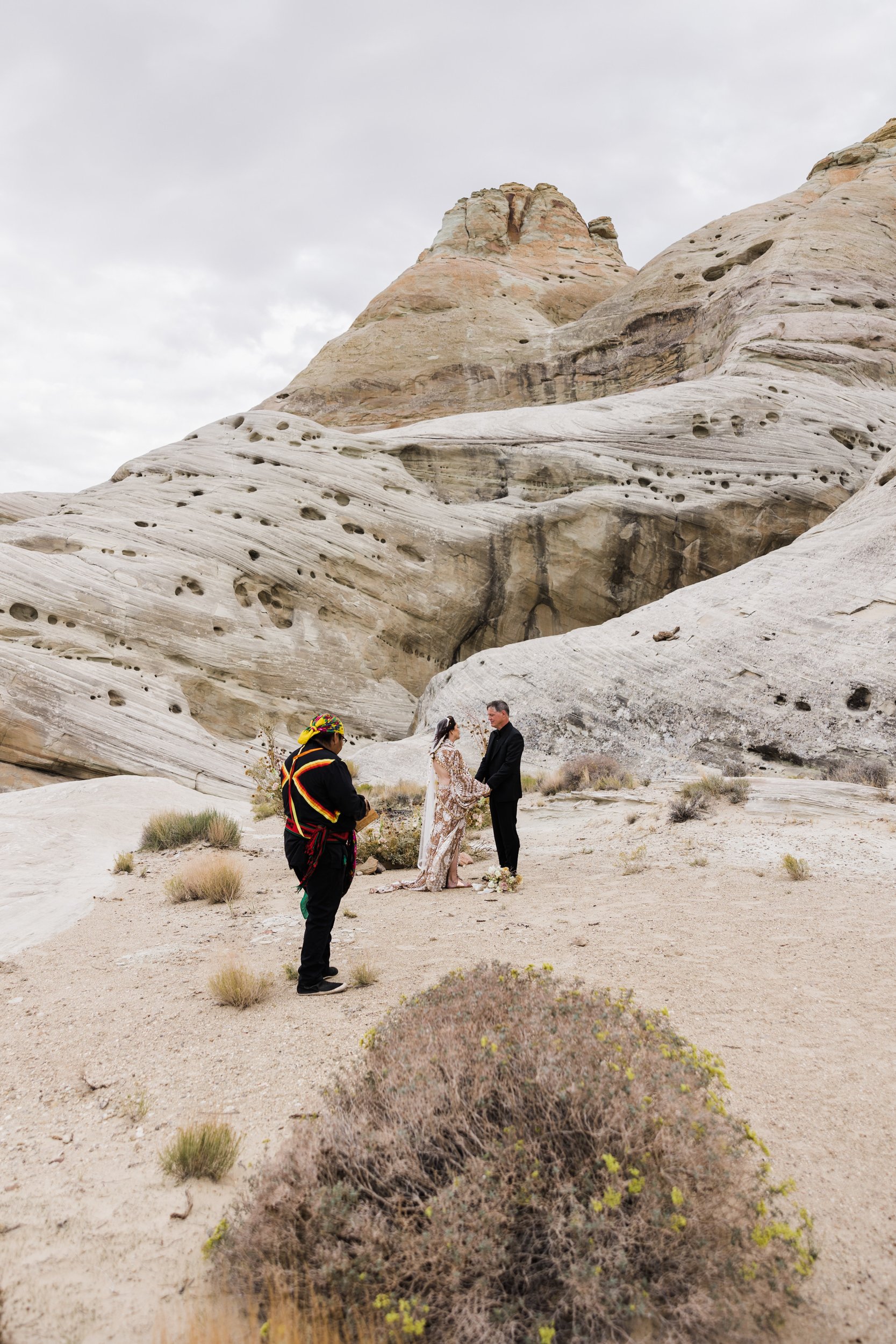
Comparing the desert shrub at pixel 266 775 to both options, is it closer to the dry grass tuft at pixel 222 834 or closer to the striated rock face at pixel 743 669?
the dry grass tuft at pixel 222 834

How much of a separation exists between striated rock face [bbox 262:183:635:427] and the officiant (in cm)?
3044

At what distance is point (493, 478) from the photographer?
23812mm

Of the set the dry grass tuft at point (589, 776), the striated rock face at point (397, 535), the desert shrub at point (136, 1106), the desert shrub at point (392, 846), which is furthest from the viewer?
the striated rock face at point (397, 535)

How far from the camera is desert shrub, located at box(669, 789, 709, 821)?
29.1 feet

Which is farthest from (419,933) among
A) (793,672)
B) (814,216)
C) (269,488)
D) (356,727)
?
(814,216)

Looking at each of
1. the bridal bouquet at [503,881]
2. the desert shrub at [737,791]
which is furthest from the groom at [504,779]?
the desert shrub at [737,791]

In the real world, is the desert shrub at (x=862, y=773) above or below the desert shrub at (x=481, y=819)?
above

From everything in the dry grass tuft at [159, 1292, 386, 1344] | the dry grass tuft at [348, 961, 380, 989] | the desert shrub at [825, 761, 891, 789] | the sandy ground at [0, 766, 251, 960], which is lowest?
the sandy ground at [0, 766, 251, 960]

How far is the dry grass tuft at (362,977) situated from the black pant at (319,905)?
186mm

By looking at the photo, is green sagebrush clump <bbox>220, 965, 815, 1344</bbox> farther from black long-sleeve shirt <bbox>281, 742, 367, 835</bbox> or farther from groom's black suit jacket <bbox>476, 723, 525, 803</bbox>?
groom's black suit jacket <bbox>476, 723, 525, 803</bbox>

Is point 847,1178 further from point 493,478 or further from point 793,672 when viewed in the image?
point 493,478

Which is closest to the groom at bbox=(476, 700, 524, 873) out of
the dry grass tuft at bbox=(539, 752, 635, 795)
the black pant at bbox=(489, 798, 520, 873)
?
the black pant at bbox=(489, 798, 520, 873)

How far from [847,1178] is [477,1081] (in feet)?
4.53

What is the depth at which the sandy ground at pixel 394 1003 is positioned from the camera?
249 cm
